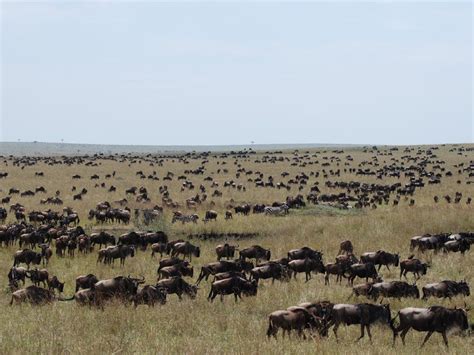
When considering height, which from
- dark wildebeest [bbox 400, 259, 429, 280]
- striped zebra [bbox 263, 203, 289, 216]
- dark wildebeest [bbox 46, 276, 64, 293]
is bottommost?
dark wildebeest [bbox 46, 276, 64, 293]

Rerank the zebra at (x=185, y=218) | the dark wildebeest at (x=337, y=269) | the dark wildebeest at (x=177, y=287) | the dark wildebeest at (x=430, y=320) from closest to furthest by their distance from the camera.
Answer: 1. the dark wildebeest at (x=430, y=320)
2. the dark wildebeest at (x=177, y=287)
3. the dark wildebeest at (x=337, y=269)
4. the zebra at (x=185, y=218)

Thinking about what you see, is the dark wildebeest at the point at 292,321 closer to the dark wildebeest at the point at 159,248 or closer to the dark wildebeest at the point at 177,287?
the dark wildebeest at the point at 177,287

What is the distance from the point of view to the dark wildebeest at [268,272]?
52.6 ft

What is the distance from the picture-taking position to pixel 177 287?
1435 cm

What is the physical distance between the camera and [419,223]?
24.2m

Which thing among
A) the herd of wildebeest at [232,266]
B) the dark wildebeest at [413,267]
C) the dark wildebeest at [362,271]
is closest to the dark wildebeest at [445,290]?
the herd of wildebeest at [232,266]

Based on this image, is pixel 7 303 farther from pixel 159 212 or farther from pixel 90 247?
pixel 159 212

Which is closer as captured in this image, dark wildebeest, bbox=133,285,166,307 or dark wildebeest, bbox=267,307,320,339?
dark wildebeest, bbox=267,307,320,339

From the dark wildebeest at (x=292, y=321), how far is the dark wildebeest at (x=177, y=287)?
3.57 meters

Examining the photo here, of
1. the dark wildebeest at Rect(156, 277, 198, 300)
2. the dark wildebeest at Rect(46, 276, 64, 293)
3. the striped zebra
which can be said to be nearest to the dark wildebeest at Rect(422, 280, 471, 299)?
the dark wildebeest at Rect(156, 277, 198, 300)

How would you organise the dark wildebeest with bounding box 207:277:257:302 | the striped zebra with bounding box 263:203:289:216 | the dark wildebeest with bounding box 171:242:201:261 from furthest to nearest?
the striped zebra with bounding box 263:203:289:216 → the dark wildebeest with bounding box 171:242:201:261 → the dark wildebeest with bounding box 207:277:257:302

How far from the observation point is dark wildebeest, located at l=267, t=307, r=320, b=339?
10992 millimetres

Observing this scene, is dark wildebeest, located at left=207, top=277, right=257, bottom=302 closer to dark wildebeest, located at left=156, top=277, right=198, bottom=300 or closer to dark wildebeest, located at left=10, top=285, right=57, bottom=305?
dark wildebeest, located at left=156, top=277, right=198, bottom=300

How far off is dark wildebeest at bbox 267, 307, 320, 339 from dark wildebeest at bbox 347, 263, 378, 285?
495cm
